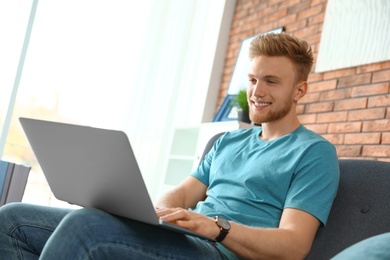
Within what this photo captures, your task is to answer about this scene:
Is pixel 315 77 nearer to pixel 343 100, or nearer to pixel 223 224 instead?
pixel 343 100

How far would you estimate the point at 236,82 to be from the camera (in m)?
4.48

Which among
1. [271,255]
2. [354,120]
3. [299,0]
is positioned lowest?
[271,255]

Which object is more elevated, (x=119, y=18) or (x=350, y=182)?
(x=119, y=18)

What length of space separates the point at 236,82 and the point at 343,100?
4.24 feet

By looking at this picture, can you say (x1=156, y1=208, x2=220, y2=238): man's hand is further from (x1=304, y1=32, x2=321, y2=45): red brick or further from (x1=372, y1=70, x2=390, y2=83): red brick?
(x1=304, y1=32, x2=321, y2=45): red brick

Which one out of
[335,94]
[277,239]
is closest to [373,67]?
[335,94]

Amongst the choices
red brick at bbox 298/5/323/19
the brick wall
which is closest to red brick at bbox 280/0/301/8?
the brick wall

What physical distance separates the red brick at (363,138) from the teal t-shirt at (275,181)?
52.8 inches

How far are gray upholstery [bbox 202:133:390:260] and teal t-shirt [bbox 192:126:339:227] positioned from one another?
0.16ft

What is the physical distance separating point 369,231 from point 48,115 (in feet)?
11.2

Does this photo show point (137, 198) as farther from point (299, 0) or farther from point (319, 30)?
point (299, 0)

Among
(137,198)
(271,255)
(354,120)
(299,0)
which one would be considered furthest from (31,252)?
(299,0)

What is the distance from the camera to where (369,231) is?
4.80ft

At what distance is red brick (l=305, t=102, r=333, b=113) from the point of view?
343 cm
